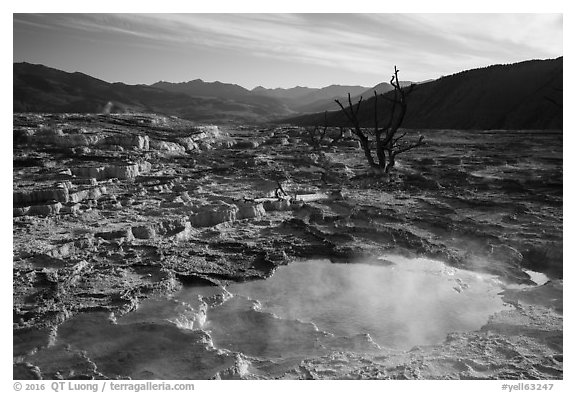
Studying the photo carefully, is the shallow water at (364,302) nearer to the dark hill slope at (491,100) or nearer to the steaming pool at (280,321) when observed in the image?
the steaming pool at (280,321)

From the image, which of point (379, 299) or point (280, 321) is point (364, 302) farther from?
point (280, 321)

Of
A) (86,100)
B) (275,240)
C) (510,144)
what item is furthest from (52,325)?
(86,100)

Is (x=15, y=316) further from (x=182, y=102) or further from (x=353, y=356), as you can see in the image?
(x=182, y=102)

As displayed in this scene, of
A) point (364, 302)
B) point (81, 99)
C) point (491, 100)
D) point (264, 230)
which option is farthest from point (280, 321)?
point (81, 99)

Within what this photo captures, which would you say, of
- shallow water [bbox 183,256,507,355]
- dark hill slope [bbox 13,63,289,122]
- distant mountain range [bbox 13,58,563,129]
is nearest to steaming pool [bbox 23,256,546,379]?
shallow water [bbox 183,256,507,355]

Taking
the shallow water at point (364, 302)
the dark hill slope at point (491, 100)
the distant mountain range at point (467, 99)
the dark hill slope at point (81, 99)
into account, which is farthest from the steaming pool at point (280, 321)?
the dark hill slope at point (81, 99)
